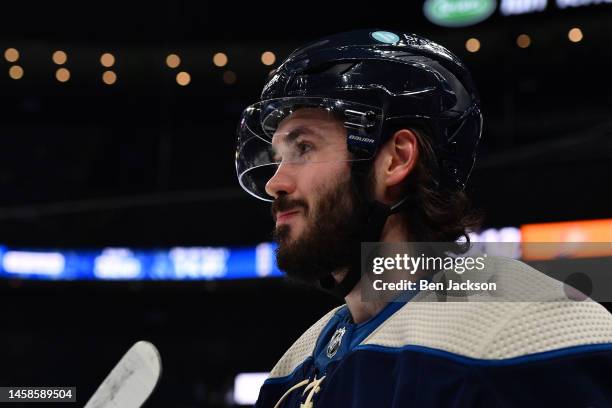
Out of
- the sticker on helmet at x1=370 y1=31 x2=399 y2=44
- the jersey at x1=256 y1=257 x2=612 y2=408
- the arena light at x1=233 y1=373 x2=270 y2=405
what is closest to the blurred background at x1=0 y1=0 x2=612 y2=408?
the arena light at x1=233 y1=373 x2=270 y2=405

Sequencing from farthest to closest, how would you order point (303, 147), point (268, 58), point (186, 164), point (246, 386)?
1. point (186, 164)
2. point (268, 58)
3. point (246, 386)
4. point (303, 147)

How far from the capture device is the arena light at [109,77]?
33.2 ft

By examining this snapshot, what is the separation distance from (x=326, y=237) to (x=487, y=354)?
44cm

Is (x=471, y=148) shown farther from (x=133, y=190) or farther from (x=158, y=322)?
(x=133, y=190)

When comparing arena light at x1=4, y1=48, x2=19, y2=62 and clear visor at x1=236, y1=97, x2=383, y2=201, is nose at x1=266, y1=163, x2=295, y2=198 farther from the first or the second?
arena light at x1=4, y1=48, x2=19, y2=62

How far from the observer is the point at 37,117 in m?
10.8

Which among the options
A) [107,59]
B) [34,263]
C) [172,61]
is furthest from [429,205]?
[107,59]

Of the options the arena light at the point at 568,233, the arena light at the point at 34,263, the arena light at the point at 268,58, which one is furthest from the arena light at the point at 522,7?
the arena light at the point at 34,263

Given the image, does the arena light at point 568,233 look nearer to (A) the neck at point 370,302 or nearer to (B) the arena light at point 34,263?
(B) the arena light at point 34,263

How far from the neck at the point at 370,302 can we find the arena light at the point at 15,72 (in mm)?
9263

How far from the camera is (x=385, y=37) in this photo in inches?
60.5

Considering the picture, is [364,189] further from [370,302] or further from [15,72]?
[15,72]

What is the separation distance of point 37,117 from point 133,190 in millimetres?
1866

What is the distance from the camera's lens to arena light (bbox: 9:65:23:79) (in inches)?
388
